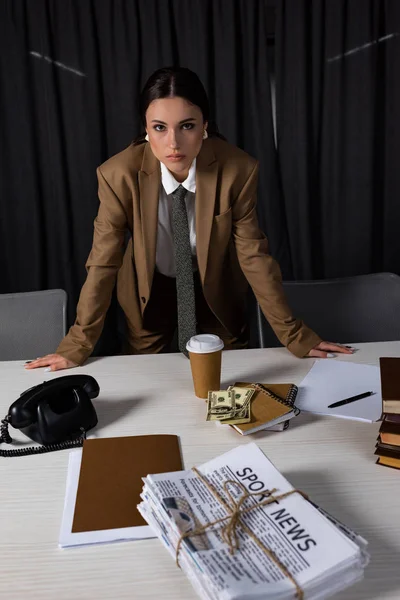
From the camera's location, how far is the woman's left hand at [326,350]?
1574 mm

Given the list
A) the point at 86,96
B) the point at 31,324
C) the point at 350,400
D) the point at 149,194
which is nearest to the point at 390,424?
the point at 350,400

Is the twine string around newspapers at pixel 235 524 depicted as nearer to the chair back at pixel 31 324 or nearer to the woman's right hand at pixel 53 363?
the woman's right hand at pixel 53 363

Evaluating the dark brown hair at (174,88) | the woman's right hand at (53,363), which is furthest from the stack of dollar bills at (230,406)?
the dark brown hair at (174,88)

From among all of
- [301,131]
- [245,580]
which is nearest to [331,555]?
[245,580]

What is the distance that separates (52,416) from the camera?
3.86 feet

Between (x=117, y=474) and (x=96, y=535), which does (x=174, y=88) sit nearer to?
(x=117, y=474)

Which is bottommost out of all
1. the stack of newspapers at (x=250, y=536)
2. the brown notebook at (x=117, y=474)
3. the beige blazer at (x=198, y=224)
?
the brown notebook at (x=117, y=474)

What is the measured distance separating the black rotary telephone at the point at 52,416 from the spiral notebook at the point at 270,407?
32 cm

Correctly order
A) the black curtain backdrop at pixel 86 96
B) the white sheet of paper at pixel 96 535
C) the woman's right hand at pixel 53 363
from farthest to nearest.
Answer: the black curtain backdrop at pixel 86 96
the woman's right hand at pixel 53 363
the white sheet of paper at pixel 96 535

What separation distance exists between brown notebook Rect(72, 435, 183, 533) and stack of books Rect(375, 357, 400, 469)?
0.37 metres

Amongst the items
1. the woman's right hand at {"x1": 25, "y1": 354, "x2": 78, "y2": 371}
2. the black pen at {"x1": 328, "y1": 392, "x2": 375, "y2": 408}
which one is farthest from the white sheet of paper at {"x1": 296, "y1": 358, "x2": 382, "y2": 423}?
the woman's right hand at {"x1": 25, "y1": 354, "x2": 78, "y2": 371}

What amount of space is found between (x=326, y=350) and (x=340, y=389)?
24cm

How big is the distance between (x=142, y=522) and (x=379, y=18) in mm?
2688

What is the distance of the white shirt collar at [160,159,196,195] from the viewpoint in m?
1.73
